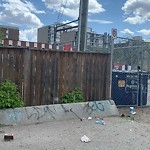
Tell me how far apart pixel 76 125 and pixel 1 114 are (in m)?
2.01

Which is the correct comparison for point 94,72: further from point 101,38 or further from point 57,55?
point 101,38

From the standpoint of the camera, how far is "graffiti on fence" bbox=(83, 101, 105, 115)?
316 inches

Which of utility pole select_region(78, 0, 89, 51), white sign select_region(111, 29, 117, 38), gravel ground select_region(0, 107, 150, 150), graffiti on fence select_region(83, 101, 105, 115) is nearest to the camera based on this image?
gravel ground select_region(0, 107, 150, 150)

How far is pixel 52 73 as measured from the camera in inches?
315

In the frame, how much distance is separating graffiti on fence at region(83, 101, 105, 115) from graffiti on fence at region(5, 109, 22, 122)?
2102 millimetres

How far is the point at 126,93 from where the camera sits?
10039mm

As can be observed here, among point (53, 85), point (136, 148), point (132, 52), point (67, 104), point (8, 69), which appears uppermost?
point (132, 52)

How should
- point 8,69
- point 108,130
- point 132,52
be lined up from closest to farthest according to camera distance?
1. point 108,130
2. point 8,69
3. point 132,52

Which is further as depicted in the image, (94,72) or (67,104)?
(94,72)

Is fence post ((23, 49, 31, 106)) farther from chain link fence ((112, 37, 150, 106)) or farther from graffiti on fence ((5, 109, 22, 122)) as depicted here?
chain link fence ((112, 37, 150, 106))

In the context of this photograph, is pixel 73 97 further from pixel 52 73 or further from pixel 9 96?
pixel 9 96

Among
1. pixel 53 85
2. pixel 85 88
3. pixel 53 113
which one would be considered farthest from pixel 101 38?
pixel 53 113

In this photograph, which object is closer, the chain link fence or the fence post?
the fence post

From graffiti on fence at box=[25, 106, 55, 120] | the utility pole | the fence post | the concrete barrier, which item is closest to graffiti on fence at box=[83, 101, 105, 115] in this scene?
the concrete barrier
